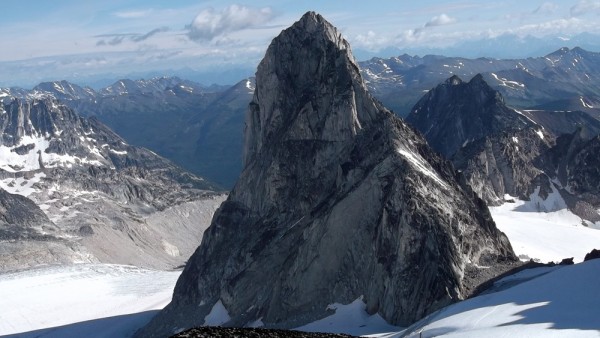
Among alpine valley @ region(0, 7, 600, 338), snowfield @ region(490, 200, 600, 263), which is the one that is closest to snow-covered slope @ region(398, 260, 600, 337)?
alpine valley @ region(0, 7, 600, 338)

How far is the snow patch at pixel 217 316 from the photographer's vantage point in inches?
3401

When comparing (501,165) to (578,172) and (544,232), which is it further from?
(544,232)

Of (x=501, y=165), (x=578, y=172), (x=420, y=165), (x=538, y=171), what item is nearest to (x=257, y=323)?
(x=420, y=165)

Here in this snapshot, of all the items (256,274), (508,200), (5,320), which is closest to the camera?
(256,274)

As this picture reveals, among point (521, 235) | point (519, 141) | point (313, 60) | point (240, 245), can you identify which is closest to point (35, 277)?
point (240, 245)

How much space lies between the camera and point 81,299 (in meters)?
140

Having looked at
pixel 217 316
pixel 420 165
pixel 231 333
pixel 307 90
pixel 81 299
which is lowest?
pixel 81 299

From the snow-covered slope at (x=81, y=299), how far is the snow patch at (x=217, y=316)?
22072 millimetres

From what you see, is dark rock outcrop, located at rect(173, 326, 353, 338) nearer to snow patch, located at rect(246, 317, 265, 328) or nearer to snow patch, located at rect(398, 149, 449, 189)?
snow patch, located at rect(246, 317, 265, 328)

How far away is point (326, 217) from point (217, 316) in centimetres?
2190

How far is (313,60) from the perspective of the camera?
101m

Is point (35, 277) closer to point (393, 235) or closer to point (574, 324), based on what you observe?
point (393, 235)

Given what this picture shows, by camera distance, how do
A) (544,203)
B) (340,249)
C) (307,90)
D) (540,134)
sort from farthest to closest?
(540,134) < (544,203) < (307,90) < (340,249)

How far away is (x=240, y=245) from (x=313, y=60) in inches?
1173
